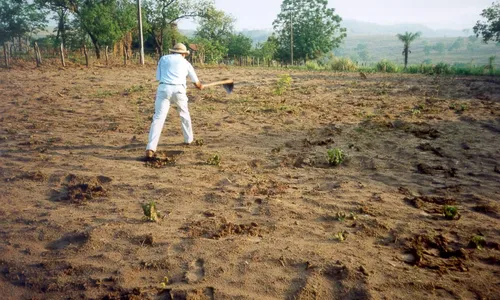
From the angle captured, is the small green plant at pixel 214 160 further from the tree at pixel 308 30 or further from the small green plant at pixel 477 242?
the tree at pixel 308 30

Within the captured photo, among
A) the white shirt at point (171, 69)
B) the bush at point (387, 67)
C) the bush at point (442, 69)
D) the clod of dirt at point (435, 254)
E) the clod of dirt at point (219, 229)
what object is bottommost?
the clod of dirt at point (435, 254)

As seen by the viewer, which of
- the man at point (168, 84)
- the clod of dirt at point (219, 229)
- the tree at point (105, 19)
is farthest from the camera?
the tree at point (105, 19)

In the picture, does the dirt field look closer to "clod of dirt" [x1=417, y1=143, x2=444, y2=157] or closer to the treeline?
"clod of dirt" [x1=417, y1=143, x2=444, y2=157]

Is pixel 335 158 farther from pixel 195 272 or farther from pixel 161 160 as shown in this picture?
pixel 195 272


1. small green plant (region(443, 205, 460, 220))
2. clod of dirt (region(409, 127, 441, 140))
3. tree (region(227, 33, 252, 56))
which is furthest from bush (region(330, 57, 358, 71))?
small green plant (region(443, 205, 460, 220))

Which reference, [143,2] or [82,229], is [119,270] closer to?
[82,229]

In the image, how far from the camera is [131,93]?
36.4 ft

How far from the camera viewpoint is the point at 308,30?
41312 millimetres

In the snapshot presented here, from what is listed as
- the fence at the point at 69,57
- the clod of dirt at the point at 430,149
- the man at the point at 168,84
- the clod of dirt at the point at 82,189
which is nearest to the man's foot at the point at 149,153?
the man at the point at 168,84

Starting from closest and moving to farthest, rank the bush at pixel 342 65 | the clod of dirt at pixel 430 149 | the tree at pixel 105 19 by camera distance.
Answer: the clod of dirt at pixel 430 149, the tree at pixel 105 19, the bush at pixel 342 65

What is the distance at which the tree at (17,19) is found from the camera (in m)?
28.4

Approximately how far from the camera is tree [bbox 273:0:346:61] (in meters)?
41.0

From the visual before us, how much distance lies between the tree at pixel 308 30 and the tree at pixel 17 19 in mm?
Answer: 23999

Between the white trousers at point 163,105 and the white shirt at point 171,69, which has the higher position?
the white shirt at point 171,69
